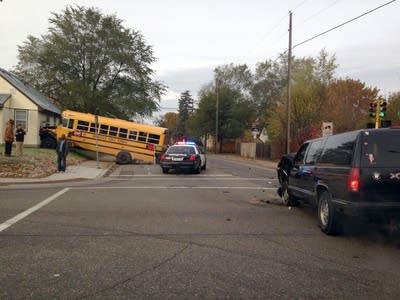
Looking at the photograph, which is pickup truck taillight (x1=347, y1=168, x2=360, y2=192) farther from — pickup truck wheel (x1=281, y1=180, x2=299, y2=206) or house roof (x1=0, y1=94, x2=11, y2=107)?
house roof (x1=0, y1=94, x2=11, y2=107)

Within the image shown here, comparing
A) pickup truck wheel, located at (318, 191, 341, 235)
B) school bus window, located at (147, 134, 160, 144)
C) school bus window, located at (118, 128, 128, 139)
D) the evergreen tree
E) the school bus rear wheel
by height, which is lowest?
pickup truck wheel, located at (318, 191, 341, 235)

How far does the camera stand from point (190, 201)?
1297 centimetres

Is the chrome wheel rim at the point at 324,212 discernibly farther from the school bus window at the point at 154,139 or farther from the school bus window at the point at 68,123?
the school bus window at the point at 68,123

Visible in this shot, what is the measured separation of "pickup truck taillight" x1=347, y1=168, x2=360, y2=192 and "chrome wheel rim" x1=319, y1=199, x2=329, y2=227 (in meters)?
1.11

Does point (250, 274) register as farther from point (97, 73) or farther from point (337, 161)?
point (97, 73)

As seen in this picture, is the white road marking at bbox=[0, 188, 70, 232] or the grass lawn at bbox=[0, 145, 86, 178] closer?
the white road marking at bbox=[0, 188, 70, 232]

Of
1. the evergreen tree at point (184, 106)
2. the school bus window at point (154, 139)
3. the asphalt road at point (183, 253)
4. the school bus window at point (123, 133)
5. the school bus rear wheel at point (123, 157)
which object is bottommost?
the asphalt road at point (183, 253)

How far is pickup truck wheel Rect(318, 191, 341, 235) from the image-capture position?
851 cm

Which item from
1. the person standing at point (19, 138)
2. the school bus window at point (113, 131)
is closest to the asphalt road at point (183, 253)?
the person standing at point (19, 138)

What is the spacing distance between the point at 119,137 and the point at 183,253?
2644 cm

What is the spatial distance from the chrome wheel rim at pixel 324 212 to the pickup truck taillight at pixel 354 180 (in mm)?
1111

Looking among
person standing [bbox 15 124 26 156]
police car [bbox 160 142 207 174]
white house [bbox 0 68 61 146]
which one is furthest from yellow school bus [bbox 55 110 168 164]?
police car [bbox 160 142 207 174]

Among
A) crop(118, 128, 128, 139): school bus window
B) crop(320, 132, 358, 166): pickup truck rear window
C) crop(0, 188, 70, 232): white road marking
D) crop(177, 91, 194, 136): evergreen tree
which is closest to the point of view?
crop(320, 132, 358, 166): pickup truck rear window

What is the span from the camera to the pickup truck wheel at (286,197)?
12.3 metres
